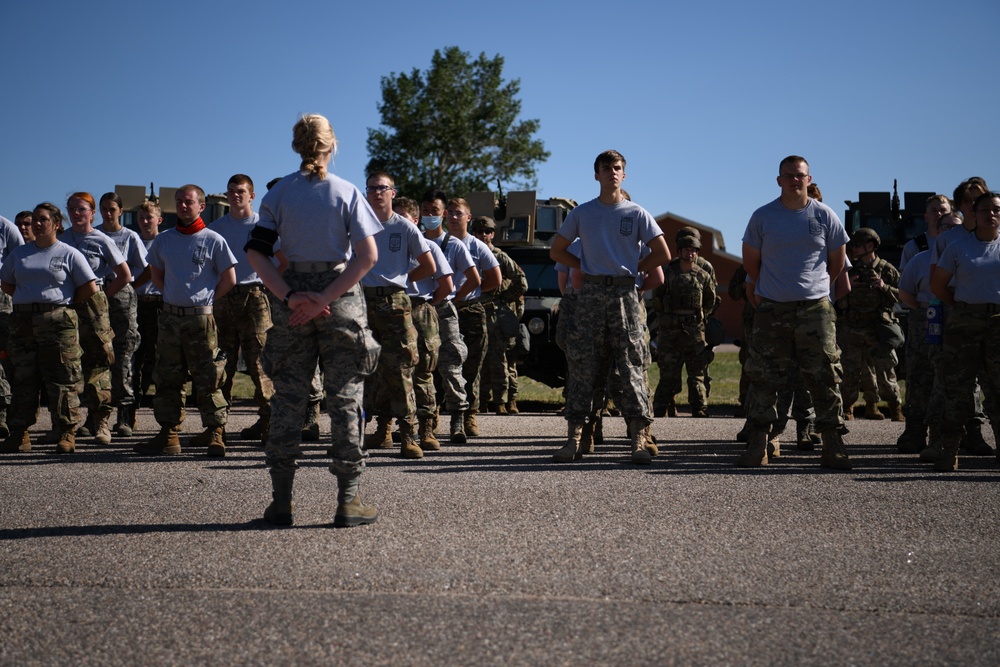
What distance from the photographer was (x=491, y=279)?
10.7m

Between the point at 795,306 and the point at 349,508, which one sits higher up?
the point at 795,306

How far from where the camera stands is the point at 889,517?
237 inches

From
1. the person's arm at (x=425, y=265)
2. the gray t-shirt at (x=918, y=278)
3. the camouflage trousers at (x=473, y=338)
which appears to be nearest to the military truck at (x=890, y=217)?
the gray t-shirt at (x=918, y=278)

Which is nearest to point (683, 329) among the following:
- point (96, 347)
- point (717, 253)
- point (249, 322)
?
point (249, 322)

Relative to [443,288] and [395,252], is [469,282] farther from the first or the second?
[395,252]

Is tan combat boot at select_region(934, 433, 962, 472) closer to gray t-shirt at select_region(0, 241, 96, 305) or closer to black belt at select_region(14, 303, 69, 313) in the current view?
gray t-shirt at select_region(0, 241, 96, 305)

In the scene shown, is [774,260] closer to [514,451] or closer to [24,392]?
[514,451]

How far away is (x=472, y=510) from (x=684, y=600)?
2.04m

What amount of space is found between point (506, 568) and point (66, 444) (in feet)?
18.2

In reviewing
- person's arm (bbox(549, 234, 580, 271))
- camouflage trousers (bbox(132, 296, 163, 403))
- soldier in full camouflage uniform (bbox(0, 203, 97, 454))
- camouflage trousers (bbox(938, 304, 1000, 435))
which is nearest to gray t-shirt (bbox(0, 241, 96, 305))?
soldier in full camouflage uniform (bbox(0, 203, 97, 454))

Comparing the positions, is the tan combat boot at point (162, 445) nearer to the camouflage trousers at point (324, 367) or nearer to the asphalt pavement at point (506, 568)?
the asphalt pavement at point (506, 568)

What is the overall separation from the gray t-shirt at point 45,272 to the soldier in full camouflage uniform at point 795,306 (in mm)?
5495

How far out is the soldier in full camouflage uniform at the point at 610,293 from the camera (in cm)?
822

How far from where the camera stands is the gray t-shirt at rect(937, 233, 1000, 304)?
792 cm
